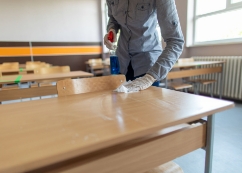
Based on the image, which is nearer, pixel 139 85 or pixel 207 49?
pixel 139 85

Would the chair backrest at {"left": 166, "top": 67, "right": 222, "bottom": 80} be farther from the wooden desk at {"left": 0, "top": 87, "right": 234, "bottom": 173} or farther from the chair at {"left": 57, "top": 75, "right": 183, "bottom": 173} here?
the wooden desk at {"left": 0, "top": 87, "right": 234, "bottom": 173}

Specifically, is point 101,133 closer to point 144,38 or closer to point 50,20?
point 144,38

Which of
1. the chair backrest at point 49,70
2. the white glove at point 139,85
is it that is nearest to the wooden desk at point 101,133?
the white glove at point 139,85

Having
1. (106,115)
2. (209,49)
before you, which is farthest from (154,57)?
(209,49)

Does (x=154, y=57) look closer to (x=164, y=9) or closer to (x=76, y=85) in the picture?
(x=164, y=9)

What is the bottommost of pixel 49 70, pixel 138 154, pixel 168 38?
pixel 138 154

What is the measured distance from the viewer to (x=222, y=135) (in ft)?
5.91

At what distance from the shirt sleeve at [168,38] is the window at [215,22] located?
2544 mm

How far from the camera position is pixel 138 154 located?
522 mm

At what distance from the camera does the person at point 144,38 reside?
2.98ft

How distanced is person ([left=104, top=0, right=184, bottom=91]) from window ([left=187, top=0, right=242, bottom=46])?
250 centimetres

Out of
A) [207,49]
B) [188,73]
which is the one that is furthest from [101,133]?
[207,49]

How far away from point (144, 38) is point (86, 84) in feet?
1.47

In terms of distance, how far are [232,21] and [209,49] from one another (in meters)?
0.57
